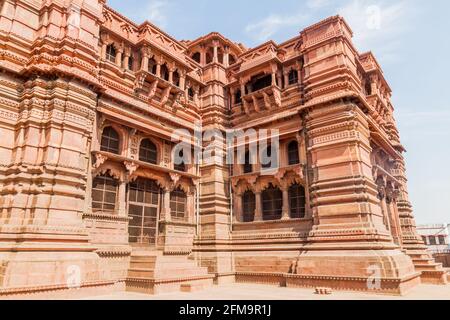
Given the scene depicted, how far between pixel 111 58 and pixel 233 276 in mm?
12972

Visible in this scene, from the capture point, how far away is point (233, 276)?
17.0 meters

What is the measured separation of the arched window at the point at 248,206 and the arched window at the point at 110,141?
7.65 meters

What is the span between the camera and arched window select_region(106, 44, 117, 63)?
16047 millimetres

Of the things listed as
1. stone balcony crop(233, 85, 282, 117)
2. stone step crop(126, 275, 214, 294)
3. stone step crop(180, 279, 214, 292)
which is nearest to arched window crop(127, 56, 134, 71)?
stone balcony crop(233, 85, 282, 117)

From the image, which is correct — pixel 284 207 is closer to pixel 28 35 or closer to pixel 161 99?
pixel 161 99

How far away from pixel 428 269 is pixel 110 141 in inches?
719

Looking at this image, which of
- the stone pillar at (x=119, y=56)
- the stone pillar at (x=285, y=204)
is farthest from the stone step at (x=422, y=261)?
the stone pillar at (x=119, y=56)

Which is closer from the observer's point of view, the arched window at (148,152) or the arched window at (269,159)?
the arched window at (148,152)

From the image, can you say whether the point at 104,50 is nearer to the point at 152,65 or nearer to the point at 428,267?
the point at 152,65

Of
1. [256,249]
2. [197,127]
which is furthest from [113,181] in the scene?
[256,249]

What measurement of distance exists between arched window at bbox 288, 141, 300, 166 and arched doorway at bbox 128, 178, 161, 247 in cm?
739

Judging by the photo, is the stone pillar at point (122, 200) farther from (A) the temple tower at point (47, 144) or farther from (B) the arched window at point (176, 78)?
(B) the arched window at point (176, 78)

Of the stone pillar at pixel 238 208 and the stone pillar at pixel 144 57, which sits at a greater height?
the stone pillar at pixel 144 57

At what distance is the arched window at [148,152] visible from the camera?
16578 mm
